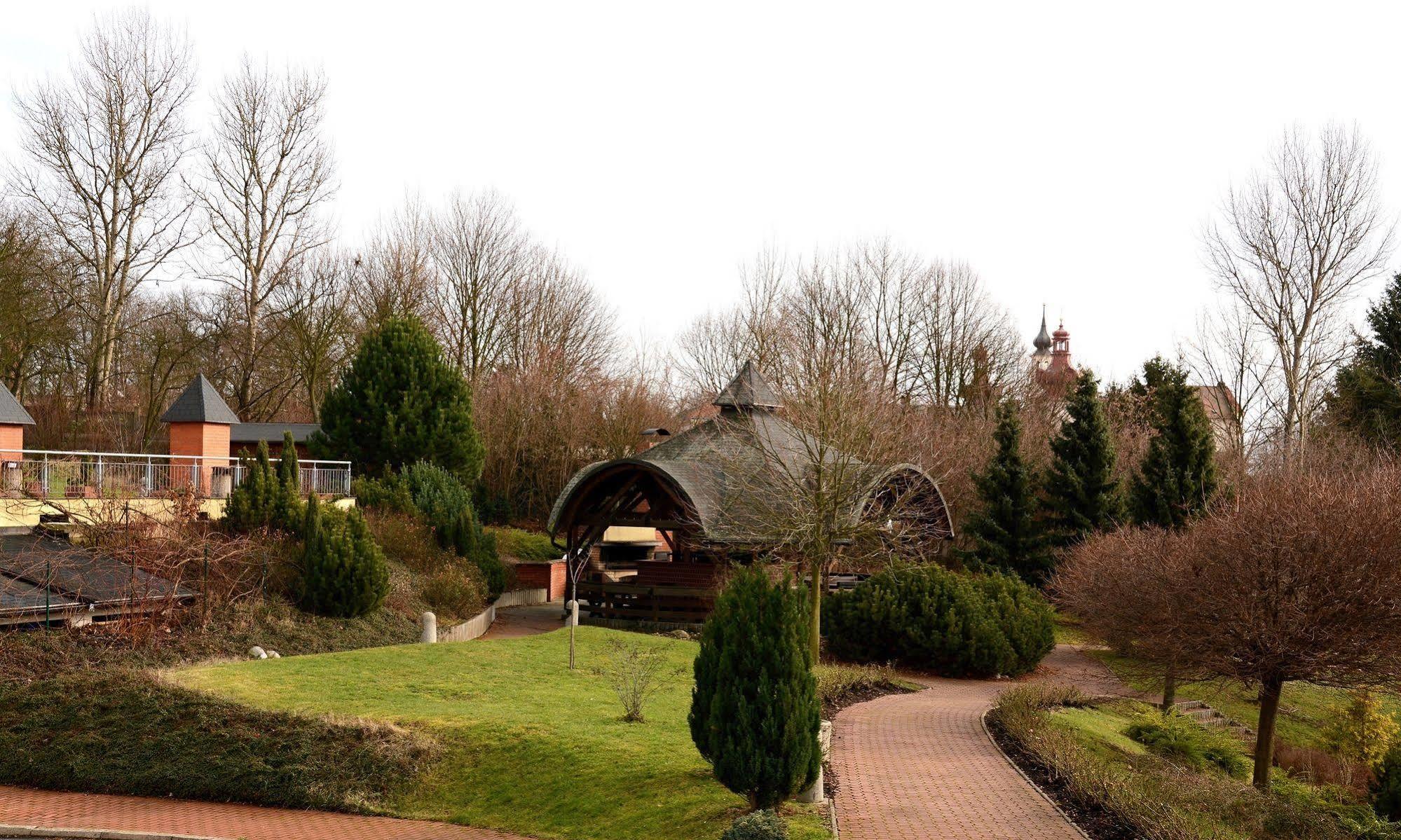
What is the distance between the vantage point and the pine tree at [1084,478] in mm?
29688

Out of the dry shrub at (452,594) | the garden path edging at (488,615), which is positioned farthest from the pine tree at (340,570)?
the dry shrub at (452,594)

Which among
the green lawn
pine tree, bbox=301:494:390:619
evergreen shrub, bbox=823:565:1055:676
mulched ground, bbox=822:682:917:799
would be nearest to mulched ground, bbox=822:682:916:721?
mulched ground, bbox=822:682:917:799

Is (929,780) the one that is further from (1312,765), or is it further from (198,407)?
(198,407)

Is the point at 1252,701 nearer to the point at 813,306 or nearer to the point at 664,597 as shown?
the point at 664,597

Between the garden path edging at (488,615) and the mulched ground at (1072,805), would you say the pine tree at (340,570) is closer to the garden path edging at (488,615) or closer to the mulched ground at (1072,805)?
the garden path edging at (488,615)

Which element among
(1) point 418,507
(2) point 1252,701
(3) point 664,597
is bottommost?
(2) point 1252,701

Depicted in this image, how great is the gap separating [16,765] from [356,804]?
453cm

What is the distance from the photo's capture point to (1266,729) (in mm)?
13570

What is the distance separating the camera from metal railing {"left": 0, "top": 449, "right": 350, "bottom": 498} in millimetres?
19922

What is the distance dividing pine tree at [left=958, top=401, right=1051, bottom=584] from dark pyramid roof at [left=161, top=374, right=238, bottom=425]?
19.2m

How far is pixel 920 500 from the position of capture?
27375mm

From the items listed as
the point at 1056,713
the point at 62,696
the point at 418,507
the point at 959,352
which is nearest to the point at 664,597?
the point at 418,507

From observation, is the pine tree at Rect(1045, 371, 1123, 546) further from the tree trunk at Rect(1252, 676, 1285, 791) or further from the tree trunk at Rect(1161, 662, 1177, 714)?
the tree trunk at Rect(1252, 676, 1285, 791)

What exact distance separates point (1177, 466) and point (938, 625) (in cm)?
1088
